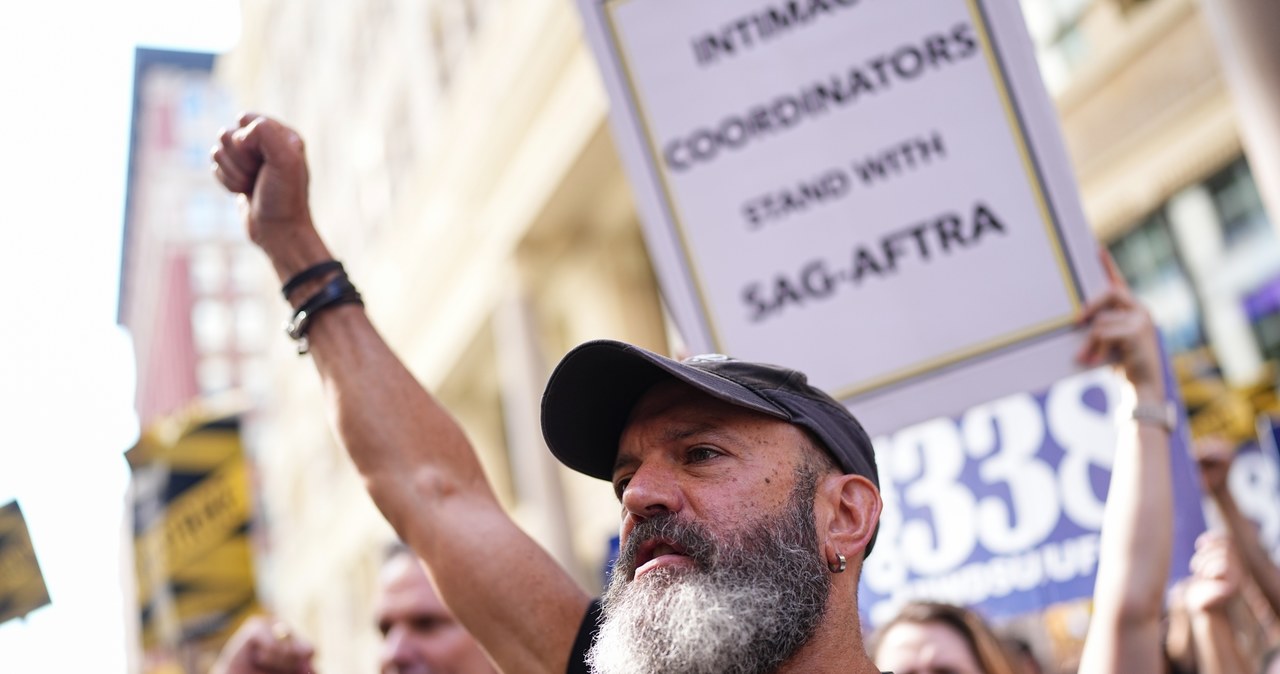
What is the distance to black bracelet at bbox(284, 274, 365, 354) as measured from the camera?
2.67 m

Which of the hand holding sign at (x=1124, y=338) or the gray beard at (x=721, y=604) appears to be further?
the hand holding sign at (x=1124, y=338)

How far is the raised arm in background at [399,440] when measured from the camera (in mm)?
2461

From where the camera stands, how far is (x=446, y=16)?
69.1 ft

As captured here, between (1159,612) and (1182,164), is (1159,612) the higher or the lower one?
the lower one

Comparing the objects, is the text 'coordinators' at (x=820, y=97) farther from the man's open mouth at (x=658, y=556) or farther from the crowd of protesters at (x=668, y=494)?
the man's open mouth at (x=658, y=556)

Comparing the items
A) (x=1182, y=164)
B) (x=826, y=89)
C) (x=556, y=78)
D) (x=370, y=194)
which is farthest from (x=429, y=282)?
(x=826, y=89)

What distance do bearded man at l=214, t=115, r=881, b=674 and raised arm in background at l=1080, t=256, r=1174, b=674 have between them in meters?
0.53

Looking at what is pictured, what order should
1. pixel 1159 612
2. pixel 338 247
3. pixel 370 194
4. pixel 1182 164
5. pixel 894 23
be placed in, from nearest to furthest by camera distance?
pixel 1159 612 < pixel 894 23 < pixel 1182 164 < pixel 370 194 < pixel 338 247

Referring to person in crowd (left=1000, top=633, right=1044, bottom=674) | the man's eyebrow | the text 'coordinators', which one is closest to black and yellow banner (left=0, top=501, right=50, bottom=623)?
the man's eyebrow

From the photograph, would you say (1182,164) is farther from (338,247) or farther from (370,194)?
(338,247)

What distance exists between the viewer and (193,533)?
7.04m

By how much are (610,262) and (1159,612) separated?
16757 mm

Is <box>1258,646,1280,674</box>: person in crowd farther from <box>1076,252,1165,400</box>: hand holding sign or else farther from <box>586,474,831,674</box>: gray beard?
<box>586,474,831,674</box>: gray beard

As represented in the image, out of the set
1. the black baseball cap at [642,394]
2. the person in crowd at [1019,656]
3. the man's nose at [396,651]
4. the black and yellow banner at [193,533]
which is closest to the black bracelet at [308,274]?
the black baseball cap at [642,394]
